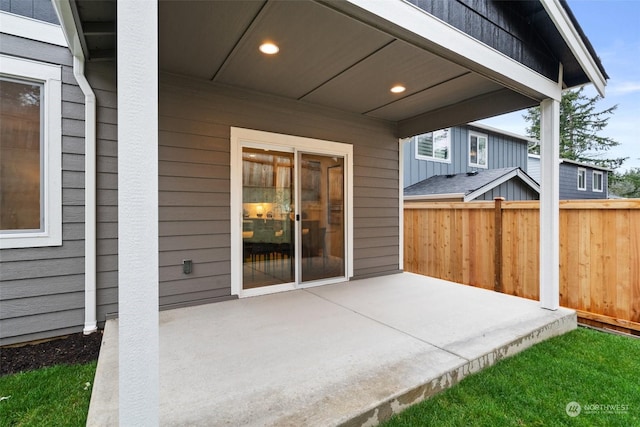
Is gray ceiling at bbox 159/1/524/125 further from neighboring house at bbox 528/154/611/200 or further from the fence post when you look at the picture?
neighboring house at bbox 528/154/611/200

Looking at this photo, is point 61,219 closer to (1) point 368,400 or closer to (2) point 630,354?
(1) point 368,400

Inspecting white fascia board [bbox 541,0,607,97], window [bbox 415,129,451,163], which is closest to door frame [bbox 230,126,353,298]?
white fascia board [bbox 541,0,607,97]

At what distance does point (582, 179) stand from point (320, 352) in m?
16.4

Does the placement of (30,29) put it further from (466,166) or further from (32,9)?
(466,166)

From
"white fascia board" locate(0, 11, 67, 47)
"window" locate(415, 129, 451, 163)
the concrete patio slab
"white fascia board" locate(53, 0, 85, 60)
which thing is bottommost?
the concrete patio slab

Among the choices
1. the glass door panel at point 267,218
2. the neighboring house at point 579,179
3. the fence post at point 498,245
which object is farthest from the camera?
the neighboring house at point 579,179

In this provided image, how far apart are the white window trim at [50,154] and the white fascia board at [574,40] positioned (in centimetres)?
482

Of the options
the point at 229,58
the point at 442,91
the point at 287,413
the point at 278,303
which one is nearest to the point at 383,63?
the point at 442,91

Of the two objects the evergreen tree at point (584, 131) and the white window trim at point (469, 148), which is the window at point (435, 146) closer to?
the white window trim at point (469, 148)

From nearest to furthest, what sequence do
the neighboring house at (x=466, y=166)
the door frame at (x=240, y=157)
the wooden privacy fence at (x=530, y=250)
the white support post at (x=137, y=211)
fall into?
the white support post at (x=137, y=211)
the wooden privacy fence at (x=530, y=250)
the door frame at (x=240, y=157)
the neighboring house at (x=466, y=166)

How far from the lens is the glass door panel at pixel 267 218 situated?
405 cm

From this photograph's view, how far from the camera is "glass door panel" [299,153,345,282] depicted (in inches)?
176

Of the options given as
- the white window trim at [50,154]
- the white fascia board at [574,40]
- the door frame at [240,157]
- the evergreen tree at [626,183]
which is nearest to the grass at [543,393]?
the door frame at [240,157]

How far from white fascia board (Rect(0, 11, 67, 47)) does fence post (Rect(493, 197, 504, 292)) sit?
5704 mm
